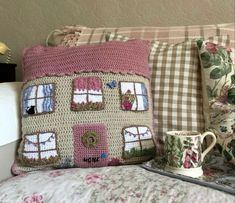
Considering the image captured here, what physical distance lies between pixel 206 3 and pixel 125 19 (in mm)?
344

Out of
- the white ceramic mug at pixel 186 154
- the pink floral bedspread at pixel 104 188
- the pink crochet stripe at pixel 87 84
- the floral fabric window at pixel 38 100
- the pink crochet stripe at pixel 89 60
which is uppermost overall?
the pink crochet stripe at pixel 89 60

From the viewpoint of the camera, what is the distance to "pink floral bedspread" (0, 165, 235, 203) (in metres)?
0.79

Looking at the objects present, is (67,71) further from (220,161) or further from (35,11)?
(35,11)

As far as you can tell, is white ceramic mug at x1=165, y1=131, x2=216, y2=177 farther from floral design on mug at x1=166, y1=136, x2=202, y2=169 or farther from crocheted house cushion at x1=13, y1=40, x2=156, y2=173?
crocheted house cushion at x1=13, y1=40, x2=156, y2=173

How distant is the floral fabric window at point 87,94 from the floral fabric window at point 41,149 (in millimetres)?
110

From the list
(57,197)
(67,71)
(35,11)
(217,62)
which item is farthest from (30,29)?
(57,197)

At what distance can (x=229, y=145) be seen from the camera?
931mm

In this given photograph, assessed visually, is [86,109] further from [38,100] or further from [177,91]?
[177,91]

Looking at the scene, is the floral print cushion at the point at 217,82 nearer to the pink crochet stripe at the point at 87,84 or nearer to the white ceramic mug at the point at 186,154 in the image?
the white ceramic mug at the point at 186,154

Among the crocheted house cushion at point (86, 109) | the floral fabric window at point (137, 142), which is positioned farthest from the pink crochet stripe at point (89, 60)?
the floral fabric window at point (137, 142)

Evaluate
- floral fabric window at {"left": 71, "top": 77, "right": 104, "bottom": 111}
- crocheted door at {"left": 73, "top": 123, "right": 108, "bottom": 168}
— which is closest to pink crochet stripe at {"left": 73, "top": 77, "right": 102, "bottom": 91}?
floral fabric window at {"left": 71, "top": 77, "right": 104, "bottom": 111}

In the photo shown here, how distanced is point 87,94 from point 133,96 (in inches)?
5.3

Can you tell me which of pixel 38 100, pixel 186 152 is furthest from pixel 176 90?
pixel 38 100

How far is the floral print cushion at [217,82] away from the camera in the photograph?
3.38 feet
